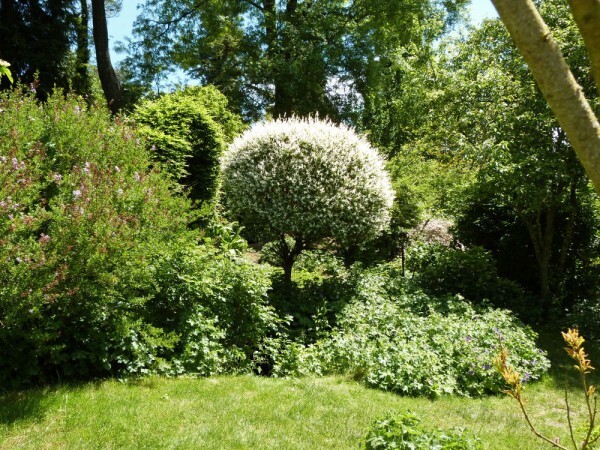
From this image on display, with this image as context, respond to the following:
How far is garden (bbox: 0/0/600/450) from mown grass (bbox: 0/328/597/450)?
25mm

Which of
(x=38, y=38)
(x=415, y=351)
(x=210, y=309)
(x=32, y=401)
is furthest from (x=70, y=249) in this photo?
(x=38, y=38)

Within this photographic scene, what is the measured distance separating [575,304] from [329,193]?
5696mm

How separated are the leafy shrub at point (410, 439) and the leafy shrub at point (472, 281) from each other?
633 centimetres

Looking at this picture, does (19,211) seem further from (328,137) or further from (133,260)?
(328,137)

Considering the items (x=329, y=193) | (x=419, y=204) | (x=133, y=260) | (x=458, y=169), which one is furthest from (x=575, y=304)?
(x=133, y=260)

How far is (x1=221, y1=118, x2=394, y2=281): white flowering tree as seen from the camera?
8.37 m

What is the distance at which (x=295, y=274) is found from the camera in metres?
10.6

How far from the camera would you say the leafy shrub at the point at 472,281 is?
981 centimetres

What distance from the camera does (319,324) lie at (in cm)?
764

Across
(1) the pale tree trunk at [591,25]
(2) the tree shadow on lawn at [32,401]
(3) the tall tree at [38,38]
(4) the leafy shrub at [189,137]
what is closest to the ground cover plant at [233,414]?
(2) the tree shadow on lawn at [32,401]

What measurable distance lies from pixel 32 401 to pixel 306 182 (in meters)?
5.16

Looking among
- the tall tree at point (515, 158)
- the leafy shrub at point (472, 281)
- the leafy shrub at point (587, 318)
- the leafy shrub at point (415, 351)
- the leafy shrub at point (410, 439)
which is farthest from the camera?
the leafy shrub at point (472, 281)

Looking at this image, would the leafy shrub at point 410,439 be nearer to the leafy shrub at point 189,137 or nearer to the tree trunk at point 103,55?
the leafy shrub at point 189,137

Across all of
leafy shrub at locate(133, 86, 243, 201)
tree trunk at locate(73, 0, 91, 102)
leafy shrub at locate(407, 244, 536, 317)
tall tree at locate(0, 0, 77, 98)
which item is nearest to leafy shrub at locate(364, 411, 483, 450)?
leafy shrub at locate(133, 86, 243, 201)
